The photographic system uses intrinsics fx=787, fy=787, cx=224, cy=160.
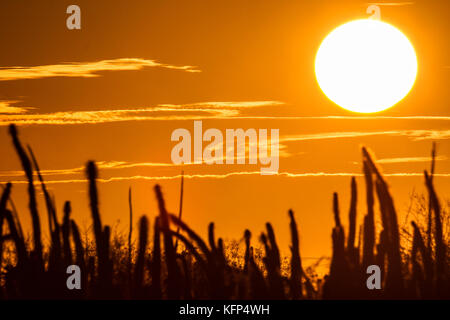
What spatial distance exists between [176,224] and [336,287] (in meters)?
0.87

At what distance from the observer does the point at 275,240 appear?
4.47 metres

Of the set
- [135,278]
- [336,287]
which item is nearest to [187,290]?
[135,278]

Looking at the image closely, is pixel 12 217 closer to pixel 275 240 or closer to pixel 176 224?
pixel 176 224

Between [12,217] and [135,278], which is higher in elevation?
[12,217]

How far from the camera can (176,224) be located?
4.04 m
